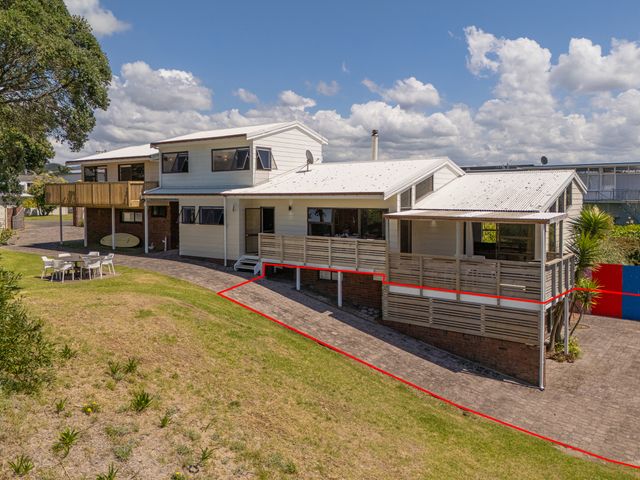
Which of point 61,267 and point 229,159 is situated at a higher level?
point 229,159

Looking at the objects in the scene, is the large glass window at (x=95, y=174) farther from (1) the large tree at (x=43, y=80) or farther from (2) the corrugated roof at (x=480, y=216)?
(2) the corrugated roof at (x=480, y=216)

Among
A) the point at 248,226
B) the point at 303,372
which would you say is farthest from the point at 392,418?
the point at 248,226

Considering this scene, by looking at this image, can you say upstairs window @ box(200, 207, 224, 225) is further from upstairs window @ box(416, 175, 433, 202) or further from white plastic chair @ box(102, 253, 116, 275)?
upstairs window @ box(416, 175, 433, 202)

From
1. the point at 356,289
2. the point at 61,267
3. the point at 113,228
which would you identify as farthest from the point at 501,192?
the point at 113,228

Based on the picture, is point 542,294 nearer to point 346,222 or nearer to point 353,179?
point 346,222

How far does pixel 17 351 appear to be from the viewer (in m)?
8.19

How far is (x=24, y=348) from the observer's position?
833cm

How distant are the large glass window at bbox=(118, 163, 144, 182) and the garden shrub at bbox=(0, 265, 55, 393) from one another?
72.2ft

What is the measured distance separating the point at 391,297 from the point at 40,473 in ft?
42.8

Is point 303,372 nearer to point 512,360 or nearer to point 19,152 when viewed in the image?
point 512,360

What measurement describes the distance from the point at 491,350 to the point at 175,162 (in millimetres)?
18808

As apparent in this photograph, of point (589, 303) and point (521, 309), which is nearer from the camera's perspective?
point (521, 309)

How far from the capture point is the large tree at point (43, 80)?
17812 millimetres

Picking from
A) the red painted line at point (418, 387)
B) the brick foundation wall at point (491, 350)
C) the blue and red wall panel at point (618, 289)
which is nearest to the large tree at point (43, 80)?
the red painted line at point (418, 387)
